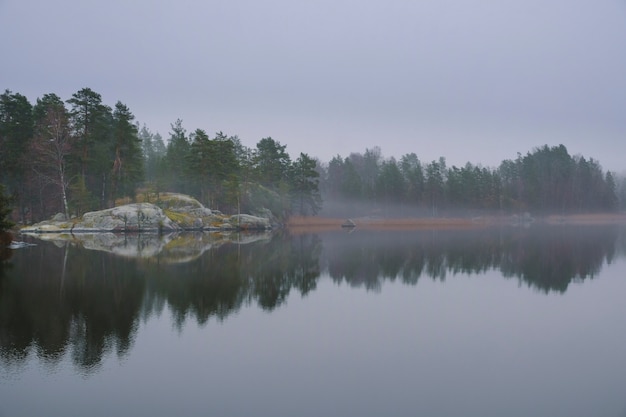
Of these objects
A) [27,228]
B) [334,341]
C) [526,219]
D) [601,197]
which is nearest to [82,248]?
[27,228]

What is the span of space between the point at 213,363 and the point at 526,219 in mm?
127496

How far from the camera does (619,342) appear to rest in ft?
47.1

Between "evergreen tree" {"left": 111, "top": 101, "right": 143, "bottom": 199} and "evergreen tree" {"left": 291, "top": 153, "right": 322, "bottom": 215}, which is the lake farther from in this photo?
"evergreen tree" {"left": 291, "top": 153, "right": 322, "bottom": 215}

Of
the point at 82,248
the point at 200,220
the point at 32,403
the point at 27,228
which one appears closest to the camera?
the point at 32,403

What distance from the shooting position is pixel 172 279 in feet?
78.1

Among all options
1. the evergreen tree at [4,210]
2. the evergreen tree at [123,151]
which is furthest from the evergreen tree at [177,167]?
the evergreen tree at [4,210]

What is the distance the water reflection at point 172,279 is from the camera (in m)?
13.6

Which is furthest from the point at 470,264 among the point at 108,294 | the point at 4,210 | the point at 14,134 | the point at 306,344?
the point at 14,134

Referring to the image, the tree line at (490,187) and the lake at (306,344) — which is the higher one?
the tree line at (490,187)

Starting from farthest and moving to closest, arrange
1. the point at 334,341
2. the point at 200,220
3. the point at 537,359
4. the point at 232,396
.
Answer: the point at 200,220, the point at 334,341, the point at 537,359, the point at 232,396

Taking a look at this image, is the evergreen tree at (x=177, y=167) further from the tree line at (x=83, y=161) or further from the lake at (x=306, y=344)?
the lake at (x=306, y=344)

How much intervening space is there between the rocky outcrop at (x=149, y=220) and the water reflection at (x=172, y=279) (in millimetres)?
21135

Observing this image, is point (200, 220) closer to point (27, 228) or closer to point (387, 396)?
point (27, 228)

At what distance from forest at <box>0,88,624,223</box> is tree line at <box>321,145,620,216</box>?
28cm
